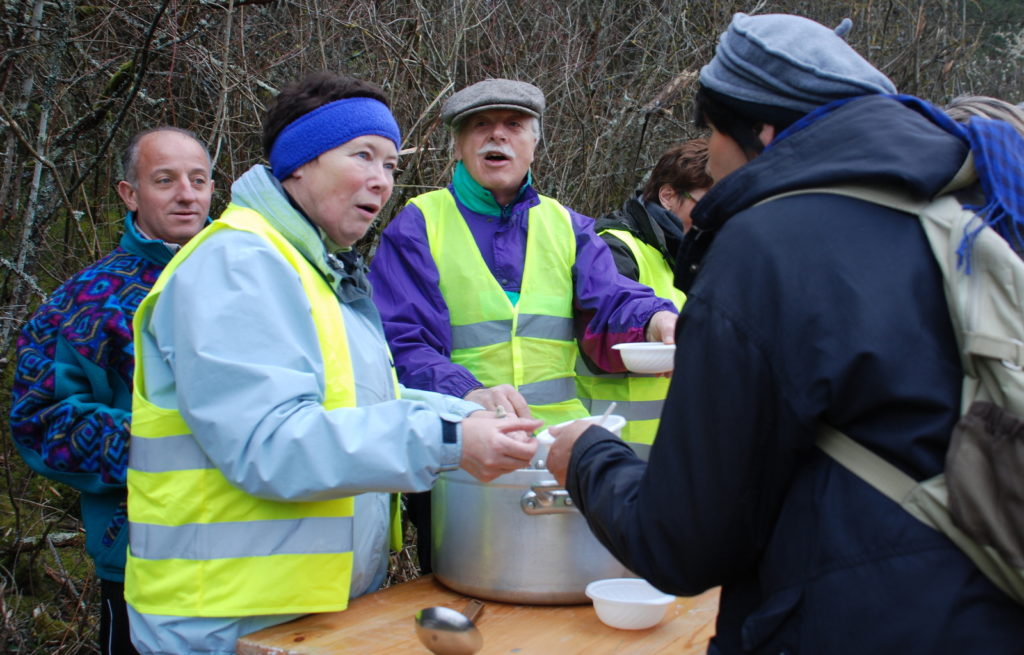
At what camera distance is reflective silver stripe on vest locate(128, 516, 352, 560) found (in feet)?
5.93

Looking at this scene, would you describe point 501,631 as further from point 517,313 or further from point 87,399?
point 87,399

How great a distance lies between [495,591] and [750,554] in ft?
2.69

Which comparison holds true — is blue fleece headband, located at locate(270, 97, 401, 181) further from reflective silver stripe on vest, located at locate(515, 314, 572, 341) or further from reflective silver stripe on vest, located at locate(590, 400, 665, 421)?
reflective silver stripe on vest, located at locate(590, 400, 665, 421)

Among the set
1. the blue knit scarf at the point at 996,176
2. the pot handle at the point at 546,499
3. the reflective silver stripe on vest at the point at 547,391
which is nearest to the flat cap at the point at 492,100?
the reflective silver stripe on vest at the point at 547,391

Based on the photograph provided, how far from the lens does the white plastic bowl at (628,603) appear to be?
1.93 meters

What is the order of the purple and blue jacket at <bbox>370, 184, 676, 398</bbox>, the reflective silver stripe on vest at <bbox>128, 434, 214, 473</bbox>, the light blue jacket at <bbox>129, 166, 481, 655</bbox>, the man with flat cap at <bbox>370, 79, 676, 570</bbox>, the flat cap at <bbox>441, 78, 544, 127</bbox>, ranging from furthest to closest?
the flat cap at <bbox>441, 78, 544, 127</bbox> < the man with flat cap at <bbox>370, 79, 676, 570</bbox> < the purple and blue jacket at <bbox>370, 184, 676, 398</bbox> < the reflective silver stripe on vest at <bbox>128, 434, 214, 473</bbox> < the light blue jacket at <bbox>129, 166, 481, 655</bbox>

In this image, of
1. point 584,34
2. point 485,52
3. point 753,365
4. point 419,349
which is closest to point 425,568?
point 419,349

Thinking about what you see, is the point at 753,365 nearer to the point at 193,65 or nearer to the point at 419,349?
the point at 419,349

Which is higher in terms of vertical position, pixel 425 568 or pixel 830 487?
pixel 830 487

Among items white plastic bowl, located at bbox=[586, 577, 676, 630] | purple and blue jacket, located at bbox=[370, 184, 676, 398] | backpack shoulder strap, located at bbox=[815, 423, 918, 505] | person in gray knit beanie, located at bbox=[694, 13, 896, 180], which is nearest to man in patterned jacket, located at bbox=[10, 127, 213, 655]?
purple and blue jacket, located at bbox=[370, 184, 676, 398]

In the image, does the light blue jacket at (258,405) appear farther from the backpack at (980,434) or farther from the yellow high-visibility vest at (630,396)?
the yellow high-visibility vest at (630,396)

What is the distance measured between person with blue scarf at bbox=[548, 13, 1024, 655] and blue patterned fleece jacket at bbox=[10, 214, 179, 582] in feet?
5.69

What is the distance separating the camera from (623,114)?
7109 mm

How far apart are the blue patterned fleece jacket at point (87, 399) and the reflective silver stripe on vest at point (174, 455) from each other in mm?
753
